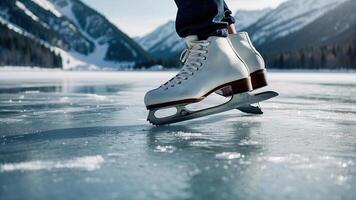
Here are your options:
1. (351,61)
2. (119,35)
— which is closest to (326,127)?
(351,61)

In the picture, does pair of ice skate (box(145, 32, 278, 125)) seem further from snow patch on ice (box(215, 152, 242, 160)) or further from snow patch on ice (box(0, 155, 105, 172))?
snow patch on ice (box(0, 155, 105, 172))

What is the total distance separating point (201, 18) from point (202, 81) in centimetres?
36

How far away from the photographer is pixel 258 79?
2.45 m

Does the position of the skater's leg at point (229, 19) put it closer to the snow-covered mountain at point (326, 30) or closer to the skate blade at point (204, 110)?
the skate blade at point (204, 110)

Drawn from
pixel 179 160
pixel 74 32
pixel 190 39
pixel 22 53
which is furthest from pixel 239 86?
pixel 74 32

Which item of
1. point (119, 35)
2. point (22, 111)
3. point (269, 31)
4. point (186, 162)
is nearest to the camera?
point (186, 162)

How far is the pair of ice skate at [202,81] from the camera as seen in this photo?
2.14 metres

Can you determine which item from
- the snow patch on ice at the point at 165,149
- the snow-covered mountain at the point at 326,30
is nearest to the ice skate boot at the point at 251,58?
the snow patch on ice at the point at 165,149

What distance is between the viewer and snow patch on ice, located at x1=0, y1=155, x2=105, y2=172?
1144mm

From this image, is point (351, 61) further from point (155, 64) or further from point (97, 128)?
point (97, 128)

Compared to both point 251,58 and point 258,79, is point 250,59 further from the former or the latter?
point 258,79

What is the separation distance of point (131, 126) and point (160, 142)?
0.51m

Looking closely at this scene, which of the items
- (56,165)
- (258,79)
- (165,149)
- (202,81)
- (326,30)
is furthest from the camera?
(326,30)

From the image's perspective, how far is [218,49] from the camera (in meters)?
2.23
